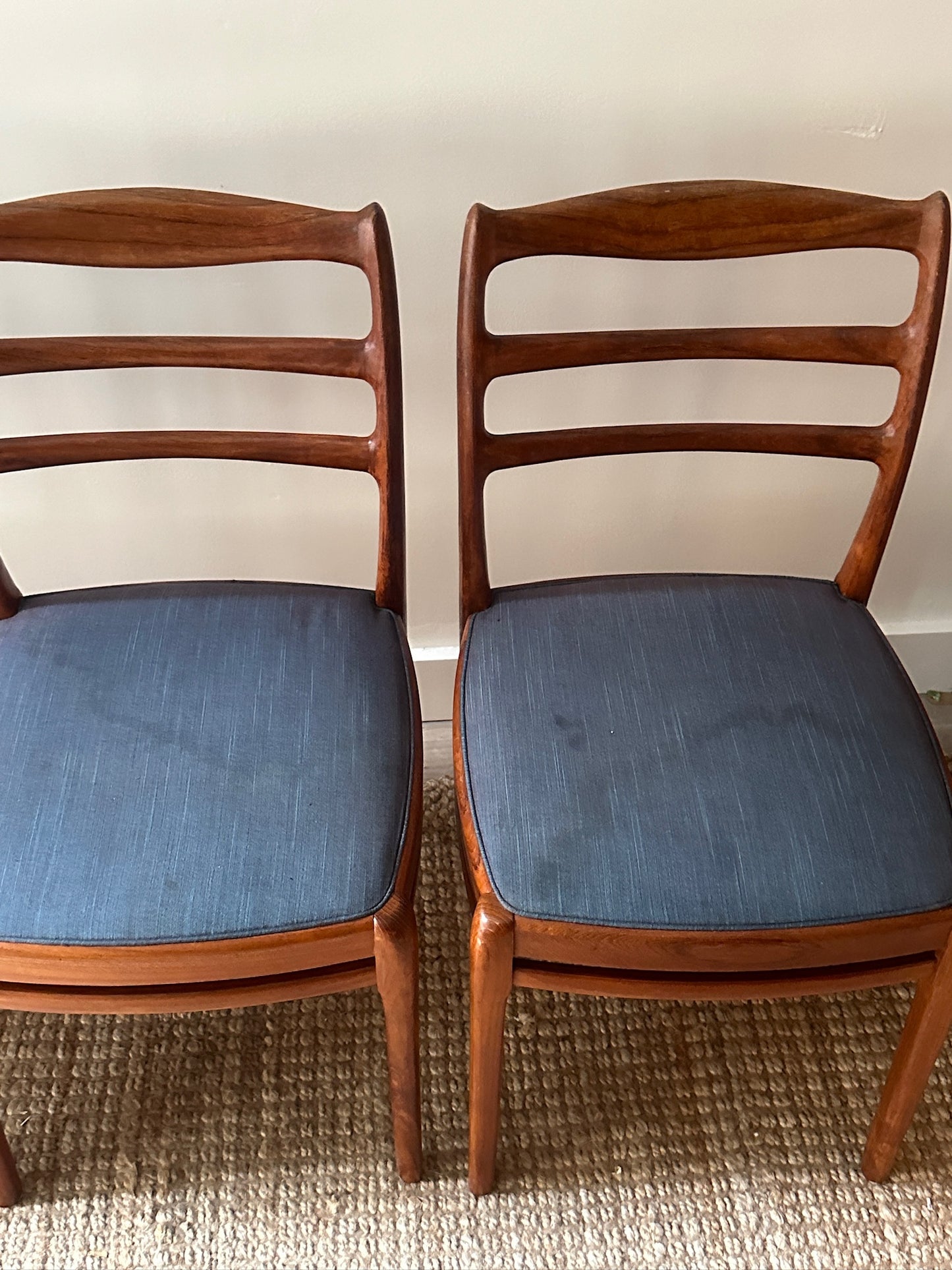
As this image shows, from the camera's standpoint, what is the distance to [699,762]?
0.86m

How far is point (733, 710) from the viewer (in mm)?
896

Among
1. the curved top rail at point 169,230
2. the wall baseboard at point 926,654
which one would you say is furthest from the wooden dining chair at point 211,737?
the wall baseboard at point 926,654

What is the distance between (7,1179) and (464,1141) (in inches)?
18.4

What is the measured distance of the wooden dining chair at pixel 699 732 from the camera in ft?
2.61

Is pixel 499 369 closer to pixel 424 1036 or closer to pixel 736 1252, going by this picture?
pixel 424 1036

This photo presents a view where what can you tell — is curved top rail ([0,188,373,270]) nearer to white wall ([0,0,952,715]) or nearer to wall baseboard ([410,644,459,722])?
white wall ([0,0,952,715])

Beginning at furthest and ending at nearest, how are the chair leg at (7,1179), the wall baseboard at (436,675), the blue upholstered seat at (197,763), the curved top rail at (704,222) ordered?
the wall baseboard at (436,675) < the chair leg at (7,1179) < the curved top rail at (704,222) < the blue upholstered seat at (197,763)

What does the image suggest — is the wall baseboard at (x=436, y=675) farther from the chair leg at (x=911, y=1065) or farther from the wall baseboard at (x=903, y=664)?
the chair leg at (x=911, y=1065)

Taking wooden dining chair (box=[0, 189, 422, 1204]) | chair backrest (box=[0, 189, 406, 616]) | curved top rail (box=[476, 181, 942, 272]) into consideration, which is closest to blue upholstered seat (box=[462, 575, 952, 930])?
wooden dining chair (box=[0, 189, 422, 1204])

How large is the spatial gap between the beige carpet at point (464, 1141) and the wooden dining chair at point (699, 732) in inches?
2.8

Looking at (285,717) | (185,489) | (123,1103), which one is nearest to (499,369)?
(285,717)

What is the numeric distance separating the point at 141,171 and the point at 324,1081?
38.7 inches

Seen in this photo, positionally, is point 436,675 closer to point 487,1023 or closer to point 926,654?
point 487,1023

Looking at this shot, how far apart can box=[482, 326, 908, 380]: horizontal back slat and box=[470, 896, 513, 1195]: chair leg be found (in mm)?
485
